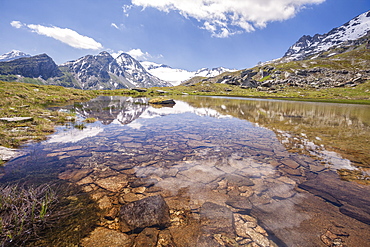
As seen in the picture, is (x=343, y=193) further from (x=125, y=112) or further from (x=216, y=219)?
(x=125, y=112)

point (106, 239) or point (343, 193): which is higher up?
point (106, 239)

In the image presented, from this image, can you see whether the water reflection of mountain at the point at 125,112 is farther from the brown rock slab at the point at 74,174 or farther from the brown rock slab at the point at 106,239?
the brown rock slab at the point at 106,239

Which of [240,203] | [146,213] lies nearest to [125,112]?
[146,213]

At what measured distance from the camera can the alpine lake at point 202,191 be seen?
4.15m

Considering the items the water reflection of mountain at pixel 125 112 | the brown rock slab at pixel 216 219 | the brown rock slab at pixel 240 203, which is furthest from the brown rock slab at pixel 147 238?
the water reflection of mountain at pixel 125 112

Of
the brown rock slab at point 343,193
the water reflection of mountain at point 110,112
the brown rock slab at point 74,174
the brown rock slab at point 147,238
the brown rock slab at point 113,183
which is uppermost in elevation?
the water reflection of mountain at point 110,112

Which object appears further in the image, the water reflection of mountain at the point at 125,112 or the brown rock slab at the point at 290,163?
the water reflection of mountain at the point at 125,112

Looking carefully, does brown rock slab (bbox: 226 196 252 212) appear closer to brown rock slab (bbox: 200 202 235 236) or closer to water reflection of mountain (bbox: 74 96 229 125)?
brown rock slab (bbox: 200 202 235 236)

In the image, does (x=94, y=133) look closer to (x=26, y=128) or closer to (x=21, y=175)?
(x=26, y=128)

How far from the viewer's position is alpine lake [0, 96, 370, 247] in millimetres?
4152

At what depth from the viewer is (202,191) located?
20.2 feet

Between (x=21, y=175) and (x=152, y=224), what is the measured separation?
612 centimetres

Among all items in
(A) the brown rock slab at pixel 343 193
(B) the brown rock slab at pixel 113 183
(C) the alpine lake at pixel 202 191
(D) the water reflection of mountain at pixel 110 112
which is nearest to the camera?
(C) the alpine lake at pixel 202 191

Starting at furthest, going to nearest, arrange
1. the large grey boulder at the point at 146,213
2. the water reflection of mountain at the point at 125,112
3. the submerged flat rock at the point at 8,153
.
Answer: the water reflection of mountain at the point at 125,112
the submerged flat rock at the point at 8,153
the large grey boulder at the point at 146,213
